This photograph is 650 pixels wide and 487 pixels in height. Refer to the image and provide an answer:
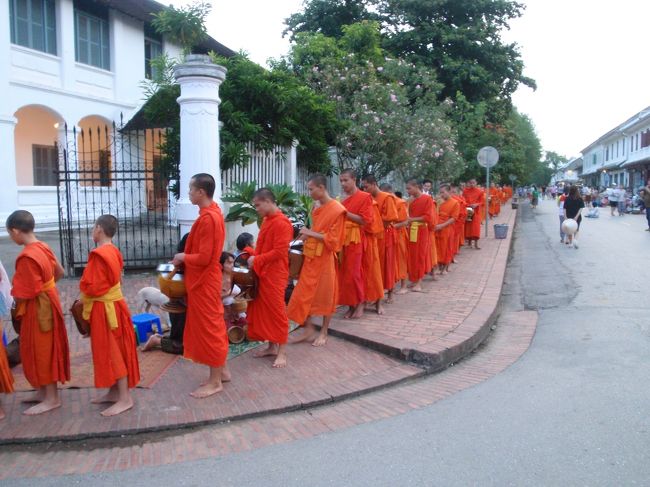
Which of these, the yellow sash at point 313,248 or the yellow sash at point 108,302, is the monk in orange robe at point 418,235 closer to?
the yellow sash at point 313,248

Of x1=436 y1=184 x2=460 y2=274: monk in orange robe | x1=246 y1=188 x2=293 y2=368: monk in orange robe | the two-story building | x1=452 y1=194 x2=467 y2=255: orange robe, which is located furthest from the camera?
the two-story building

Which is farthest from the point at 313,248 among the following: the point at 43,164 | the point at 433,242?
the point at 43,164

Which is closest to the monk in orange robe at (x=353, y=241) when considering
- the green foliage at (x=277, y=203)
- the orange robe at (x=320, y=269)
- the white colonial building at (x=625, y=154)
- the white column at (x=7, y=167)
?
the orange robe at (x=320, y=269)

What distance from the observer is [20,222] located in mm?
4336

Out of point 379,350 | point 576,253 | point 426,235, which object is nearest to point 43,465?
point 379,350

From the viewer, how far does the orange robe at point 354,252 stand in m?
6.69

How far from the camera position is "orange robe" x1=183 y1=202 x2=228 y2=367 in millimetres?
4531

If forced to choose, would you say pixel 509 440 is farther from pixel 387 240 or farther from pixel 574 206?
pixel 574 206

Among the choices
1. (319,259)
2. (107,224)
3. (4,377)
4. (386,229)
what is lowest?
(4,377)

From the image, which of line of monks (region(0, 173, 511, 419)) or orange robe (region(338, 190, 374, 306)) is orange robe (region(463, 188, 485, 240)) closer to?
line of monks (region(0, 173, 511, 419))

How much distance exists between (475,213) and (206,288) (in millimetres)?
11230

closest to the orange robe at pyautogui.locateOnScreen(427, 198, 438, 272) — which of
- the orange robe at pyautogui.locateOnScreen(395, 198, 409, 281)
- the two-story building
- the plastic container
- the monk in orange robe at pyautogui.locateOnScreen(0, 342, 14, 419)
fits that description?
the orange robe at pyautogui.locateOnScreen(395, 198, 409, 281)

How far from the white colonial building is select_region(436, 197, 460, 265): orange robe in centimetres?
3669

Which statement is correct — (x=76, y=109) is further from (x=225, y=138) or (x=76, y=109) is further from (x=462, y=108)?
(x=462, y=108)
